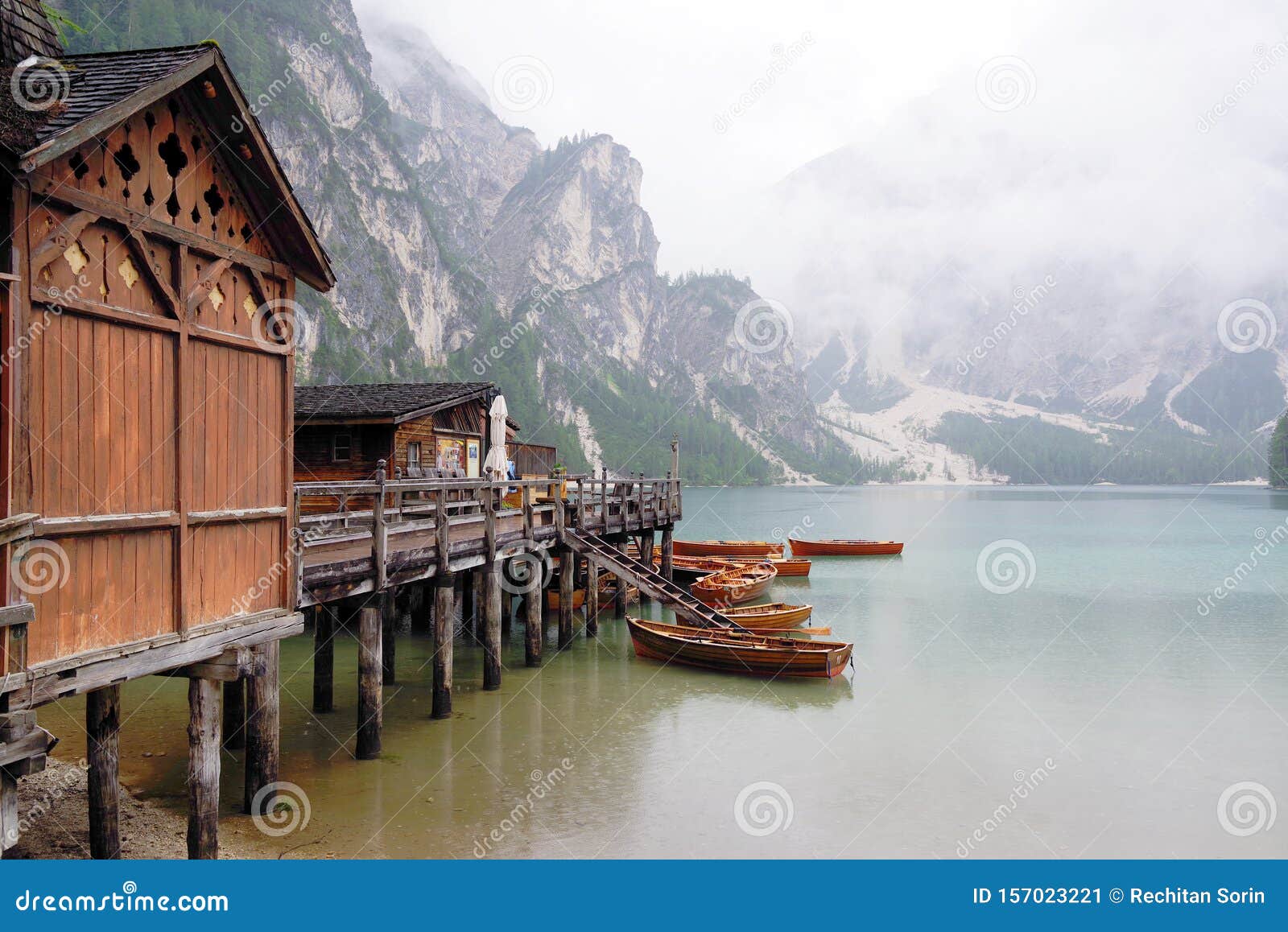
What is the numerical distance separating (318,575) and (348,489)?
1570mm

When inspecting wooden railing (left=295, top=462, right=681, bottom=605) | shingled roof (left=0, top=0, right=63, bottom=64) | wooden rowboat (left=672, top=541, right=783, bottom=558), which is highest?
shingled roof (left=0, top=0, right=63, bottom=64)

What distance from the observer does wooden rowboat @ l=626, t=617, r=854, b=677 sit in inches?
862

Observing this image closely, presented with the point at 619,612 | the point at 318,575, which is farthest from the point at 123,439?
the point at 619,612

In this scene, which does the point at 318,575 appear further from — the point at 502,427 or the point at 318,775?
the point at 502,427

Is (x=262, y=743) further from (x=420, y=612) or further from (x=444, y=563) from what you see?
(x=420, y=612)

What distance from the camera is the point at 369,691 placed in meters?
15.2

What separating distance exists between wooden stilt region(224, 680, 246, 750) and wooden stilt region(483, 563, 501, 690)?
210 inches

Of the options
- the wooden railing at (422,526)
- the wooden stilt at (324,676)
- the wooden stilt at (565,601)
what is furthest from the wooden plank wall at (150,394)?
the wooden stilt at (565,601)

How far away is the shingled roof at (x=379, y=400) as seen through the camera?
25625 millimetres

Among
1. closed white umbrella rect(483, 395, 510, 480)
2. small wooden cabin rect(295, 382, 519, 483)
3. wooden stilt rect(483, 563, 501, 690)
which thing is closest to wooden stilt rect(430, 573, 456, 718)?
wooden stilt rect(483, 563, 501, 690)

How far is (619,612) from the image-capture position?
31281mm

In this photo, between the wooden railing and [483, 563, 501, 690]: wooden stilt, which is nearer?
the wooden railing

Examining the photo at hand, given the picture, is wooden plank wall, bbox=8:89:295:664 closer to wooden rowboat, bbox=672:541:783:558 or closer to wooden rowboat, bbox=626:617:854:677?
wooden rowboat, bbox=626:617:854:677

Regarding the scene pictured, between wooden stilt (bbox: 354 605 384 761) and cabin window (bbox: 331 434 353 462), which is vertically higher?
cabin window (bbox: 331 434 353 462)
